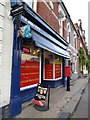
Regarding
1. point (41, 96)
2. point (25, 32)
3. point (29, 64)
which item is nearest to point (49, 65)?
point (29, 64)

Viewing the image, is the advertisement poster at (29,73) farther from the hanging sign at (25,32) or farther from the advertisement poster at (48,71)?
the advertisement poster at (48,71)

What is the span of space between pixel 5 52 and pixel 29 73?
6.49ft

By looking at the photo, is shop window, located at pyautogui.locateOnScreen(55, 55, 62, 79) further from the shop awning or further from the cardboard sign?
the cardboard sign

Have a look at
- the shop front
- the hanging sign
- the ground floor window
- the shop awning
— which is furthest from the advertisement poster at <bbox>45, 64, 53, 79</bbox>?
the hanging sign

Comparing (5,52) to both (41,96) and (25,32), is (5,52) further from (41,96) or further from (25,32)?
(41,96)

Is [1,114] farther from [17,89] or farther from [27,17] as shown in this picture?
[27,17]

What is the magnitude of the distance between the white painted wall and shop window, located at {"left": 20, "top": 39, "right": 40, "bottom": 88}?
1.05m

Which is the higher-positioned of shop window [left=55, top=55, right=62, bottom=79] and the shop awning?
the shop awning

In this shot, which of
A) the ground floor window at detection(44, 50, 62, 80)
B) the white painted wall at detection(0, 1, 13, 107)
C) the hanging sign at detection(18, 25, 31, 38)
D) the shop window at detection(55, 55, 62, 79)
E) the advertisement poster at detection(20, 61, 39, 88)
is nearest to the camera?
the white painted wall at detection(0, 1, 13, 107)

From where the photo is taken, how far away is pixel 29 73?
556 cm

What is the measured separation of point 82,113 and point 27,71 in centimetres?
284

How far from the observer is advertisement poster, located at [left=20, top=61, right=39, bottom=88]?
506cm

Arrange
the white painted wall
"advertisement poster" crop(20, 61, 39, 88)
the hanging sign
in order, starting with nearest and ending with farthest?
the white painted wall
the hanging sign
"advertisement poster" crop(20, 61, 39, 88)

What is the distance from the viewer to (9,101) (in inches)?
152
